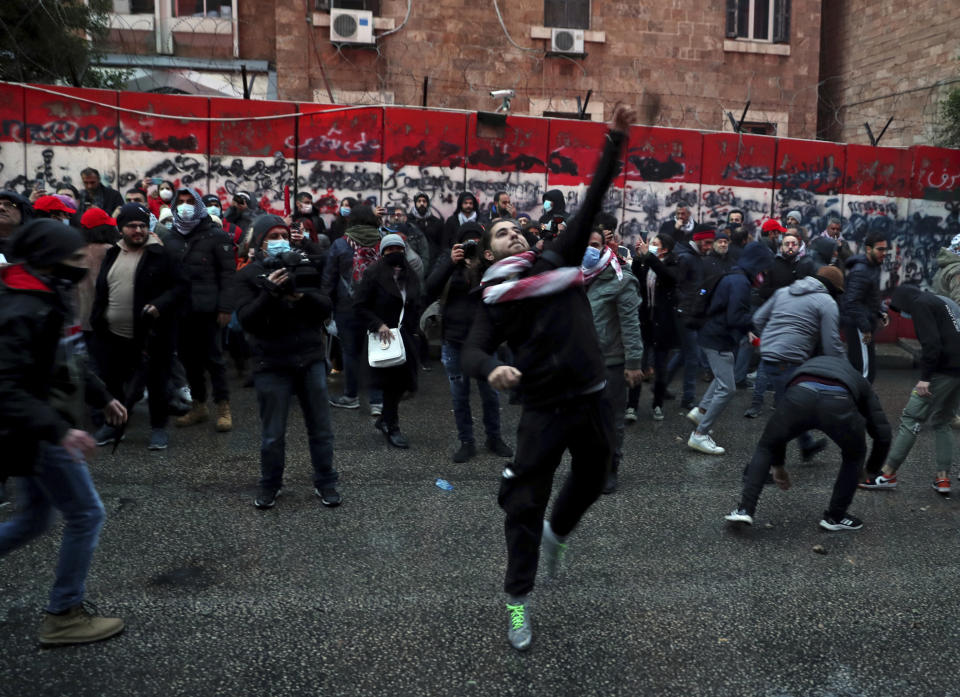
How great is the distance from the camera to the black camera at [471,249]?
22.3ft

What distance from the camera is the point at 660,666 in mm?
3742

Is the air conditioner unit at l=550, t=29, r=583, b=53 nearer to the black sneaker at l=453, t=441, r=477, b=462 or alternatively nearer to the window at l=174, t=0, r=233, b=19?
the window at l=174, t=0, r=233, b=19

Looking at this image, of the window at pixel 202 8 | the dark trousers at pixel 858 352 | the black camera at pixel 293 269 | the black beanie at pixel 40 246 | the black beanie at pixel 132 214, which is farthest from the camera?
the window at pixel 202 8

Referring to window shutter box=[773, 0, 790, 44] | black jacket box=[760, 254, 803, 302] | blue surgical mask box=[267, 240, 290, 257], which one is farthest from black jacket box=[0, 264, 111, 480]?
window shutter box=[773, 0, 790, 44]

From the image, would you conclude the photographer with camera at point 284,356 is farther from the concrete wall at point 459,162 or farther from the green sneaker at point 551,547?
the concrete wall at point 459,162

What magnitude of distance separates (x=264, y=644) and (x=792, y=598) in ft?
8.57

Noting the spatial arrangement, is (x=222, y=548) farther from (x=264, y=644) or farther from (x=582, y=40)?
(x=582, y=40)

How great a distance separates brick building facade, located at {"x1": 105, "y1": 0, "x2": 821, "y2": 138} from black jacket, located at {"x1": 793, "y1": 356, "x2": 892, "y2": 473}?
12.5 m

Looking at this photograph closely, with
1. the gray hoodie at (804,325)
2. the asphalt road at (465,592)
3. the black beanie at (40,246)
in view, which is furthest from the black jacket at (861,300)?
the black beanie at (40,246)

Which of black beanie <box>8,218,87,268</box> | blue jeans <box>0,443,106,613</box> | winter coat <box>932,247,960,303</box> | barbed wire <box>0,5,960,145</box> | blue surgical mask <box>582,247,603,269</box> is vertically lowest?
blue jeans <box>0,443,106,613</box>

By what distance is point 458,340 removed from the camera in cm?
695

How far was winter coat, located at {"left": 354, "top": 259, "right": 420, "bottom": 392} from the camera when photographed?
277 inches

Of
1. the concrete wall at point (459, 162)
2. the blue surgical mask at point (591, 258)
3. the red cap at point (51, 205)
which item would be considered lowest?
the blue surgical mask at point (591, 258)

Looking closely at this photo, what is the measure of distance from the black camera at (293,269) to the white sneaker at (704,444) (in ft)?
11.7
